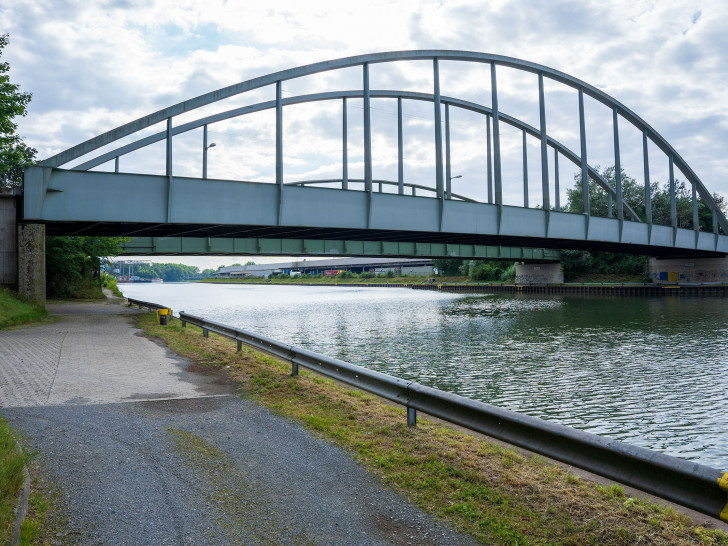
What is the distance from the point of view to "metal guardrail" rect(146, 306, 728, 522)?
3.47 meters

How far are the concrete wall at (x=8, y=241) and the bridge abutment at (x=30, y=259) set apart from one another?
0.82ft

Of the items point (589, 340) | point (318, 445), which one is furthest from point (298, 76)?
point (318, 445)

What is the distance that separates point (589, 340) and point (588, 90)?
32844 mm

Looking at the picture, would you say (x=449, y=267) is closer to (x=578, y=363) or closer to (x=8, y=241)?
(x=8, y=241)

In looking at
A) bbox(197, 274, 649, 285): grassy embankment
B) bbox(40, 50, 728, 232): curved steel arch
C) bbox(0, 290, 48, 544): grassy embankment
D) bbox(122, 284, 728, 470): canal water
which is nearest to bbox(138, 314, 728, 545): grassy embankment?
bbox(0, 290, 48, 544): grassy embankment

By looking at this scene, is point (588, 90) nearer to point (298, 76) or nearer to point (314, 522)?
point (298, 76)

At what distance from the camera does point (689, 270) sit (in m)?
64.0

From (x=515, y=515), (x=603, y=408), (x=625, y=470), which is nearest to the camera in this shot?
(x=625, y=470)

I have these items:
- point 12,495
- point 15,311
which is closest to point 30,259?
point 15,311

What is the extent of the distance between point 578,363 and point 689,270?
193ft

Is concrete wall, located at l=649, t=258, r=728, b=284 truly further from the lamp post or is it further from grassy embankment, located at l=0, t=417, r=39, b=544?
grassy embankment, located at l=0, t=417, r=39, b=544

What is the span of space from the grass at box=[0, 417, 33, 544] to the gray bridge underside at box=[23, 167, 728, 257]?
Answer: 767 inches

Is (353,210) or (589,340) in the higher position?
(353,210)

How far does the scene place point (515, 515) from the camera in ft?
→ 14.0
